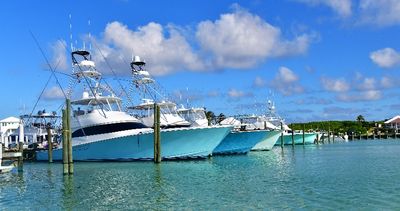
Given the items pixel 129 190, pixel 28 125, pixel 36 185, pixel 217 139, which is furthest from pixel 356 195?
pixel 28 125

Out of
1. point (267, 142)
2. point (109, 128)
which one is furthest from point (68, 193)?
point (267, 142)

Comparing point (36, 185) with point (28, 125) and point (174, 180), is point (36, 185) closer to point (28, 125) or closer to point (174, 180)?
point (174, 180)

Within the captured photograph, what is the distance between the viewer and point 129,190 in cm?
2570

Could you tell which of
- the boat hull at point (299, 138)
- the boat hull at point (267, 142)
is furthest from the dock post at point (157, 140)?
the boat hull at point (299, 138)

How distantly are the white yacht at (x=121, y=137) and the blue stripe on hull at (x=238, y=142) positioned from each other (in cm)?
1322

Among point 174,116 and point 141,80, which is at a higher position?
point 141,80

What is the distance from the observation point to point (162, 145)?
45.1m

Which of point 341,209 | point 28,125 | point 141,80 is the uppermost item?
point 141,80

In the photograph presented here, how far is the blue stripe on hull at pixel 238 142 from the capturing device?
60969 millimetres

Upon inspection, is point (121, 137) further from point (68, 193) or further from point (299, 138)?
point (299, 138)

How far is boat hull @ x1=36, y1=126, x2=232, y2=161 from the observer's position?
147 feet

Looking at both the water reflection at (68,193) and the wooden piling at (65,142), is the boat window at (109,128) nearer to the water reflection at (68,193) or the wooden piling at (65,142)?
the wooden piling at (65,142)

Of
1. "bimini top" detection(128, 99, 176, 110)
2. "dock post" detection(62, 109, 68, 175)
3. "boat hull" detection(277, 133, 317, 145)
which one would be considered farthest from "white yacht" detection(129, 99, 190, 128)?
"boat hull" detection(277, 133, 317, 145)

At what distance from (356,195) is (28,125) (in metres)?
53.5
